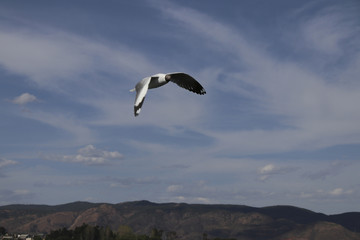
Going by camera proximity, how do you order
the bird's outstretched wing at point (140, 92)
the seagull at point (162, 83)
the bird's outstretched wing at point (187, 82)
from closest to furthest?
1. the bird's outstretched wing at point (140, 92)
2. the seagull at point (162, 83)
3. the bird's outstretched wing at point (187, 82)

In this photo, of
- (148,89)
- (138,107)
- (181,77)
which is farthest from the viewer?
(181,77)

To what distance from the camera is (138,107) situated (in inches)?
800

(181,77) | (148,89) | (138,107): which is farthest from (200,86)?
(138,107)

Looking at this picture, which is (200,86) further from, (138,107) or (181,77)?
(138,107)

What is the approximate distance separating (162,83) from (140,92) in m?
1.55

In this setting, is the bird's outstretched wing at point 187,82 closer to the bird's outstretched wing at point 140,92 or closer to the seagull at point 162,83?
the seagull at point 162,83

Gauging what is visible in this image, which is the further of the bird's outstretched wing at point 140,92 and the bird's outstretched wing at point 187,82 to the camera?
the bird's outstretched wing at point 187,82

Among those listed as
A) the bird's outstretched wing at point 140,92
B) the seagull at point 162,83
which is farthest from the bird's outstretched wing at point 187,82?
the bird's outstretched wing at point 140,92

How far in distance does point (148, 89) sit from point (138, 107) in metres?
1.75

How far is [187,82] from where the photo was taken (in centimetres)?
2452

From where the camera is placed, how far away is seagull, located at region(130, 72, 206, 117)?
67.5ft

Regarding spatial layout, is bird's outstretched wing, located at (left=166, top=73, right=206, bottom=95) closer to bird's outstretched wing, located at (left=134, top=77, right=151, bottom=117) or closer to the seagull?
the seagull

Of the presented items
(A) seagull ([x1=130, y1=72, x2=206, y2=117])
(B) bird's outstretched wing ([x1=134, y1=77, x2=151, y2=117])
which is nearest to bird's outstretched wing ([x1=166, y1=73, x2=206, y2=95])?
(A) seagull ([x1=130, y1=72, x2=206, y2=117])

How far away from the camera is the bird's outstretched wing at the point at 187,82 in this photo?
2361 centimetres
